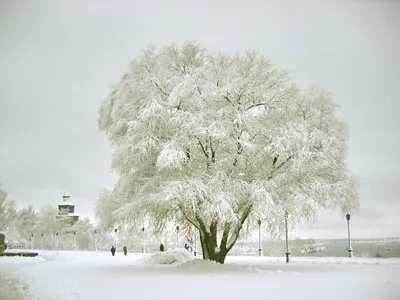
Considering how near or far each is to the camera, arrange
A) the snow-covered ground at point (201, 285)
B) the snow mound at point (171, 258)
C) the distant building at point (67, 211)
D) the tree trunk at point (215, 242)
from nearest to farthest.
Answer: the snow-covered ground at point (201, 285)
the tree trunk at point (215, 242)
the snow mound at point (171, 258)
the distant building at point (67, 211)

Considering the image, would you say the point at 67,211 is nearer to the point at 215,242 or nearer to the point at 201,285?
the point at 215,242

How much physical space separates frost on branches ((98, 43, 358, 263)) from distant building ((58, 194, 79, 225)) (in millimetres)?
43265

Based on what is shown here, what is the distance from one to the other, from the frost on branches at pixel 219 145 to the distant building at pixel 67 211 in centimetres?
4326

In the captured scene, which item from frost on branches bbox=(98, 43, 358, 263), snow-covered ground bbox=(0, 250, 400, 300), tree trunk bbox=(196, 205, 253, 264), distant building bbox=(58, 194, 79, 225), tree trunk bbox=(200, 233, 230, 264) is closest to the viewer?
snow-covered ground bbox=(0, 250, 400, 300)

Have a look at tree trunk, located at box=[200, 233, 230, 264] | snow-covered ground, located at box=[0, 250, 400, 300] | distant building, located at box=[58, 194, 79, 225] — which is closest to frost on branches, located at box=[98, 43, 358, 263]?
tree trunk, located at box=[200, 233, 230, 264]

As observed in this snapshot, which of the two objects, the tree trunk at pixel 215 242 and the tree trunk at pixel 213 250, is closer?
the tree trunk at pixel 215 242

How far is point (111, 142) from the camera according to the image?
19.3 metres

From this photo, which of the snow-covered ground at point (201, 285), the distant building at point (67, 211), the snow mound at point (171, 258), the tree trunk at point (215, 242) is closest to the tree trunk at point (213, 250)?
the tree trunk at point (215, 242)

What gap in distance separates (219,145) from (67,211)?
48110 mm

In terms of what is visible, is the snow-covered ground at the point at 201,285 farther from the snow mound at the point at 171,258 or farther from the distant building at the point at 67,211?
the distant building at the point at 67,211

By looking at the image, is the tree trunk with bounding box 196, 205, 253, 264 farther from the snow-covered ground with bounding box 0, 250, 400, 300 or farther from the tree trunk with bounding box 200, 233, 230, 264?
the snow-covered ground with bounding box 0, 250, 400, 300

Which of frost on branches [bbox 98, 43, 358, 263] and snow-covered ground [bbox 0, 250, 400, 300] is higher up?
frost on branches [bbox 98, 43, 358, 263]

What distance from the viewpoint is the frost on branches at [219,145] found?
53.5 feet

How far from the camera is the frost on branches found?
16.3 meters
